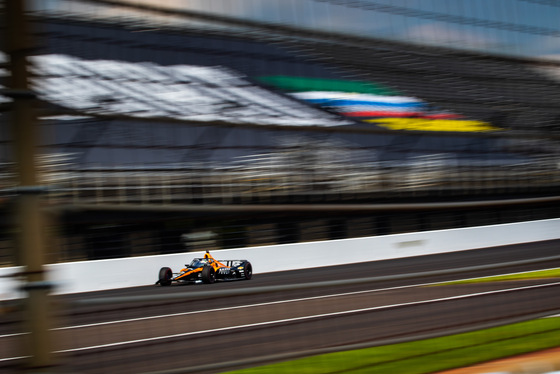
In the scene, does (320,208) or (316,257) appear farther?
(316,257)

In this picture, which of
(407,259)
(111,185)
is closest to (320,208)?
(111,185)

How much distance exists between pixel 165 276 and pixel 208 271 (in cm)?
64

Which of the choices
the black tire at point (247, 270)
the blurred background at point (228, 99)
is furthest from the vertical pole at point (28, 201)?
the black tire at point (247, 270)

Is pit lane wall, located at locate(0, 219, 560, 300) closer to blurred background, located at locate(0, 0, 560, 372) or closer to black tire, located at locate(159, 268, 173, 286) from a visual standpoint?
black tire, located at locate(159, 268, 173, 286)

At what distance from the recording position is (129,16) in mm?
1603

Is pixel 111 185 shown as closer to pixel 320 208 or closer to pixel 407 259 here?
pixel 320 208

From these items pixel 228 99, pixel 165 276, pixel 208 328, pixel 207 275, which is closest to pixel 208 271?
pixel 207 275

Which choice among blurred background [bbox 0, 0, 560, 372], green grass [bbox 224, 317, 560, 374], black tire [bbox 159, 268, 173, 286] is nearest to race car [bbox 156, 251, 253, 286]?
black tire [bbox 159, 268, 173, 286]

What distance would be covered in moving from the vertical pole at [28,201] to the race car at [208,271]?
7446 mm

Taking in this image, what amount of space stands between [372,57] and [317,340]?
1.29m

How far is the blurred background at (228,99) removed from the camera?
133 centimetres

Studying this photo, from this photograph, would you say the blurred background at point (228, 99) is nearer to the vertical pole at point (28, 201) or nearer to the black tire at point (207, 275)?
the vertical pole at point (28, 201)

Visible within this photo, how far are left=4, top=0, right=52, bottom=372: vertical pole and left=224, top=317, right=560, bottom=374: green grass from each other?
2.81 feet

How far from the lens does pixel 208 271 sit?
876cm
